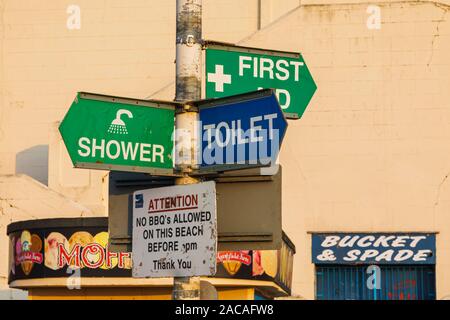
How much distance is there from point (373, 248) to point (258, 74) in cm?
2398

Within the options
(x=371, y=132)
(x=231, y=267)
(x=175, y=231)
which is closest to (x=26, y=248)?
(x=231, y=267)

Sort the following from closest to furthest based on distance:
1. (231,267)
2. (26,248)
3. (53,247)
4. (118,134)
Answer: (118,134)
(231,267)
(53,247)
(26,248)

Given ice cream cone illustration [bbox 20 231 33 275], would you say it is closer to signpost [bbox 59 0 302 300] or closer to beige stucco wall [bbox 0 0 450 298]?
beige stucco wall [bbox 0 0 450 298]

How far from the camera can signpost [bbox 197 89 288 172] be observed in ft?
30.7

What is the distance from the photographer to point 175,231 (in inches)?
390

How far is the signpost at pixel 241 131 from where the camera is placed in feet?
30.7

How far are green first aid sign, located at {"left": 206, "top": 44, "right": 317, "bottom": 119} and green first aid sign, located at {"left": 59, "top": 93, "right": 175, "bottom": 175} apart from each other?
28.8 inches

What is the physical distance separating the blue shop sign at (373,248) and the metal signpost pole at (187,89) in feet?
79.0

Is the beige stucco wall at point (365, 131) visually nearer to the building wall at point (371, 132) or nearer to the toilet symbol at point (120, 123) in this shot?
the building wall at point (371, 132)

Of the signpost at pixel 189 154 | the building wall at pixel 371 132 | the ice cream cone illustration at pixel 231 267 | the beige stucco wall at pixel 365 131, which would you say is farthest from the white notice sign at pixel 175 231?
the building wall at pixel 371 132

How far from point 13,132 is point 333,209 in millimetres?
12612

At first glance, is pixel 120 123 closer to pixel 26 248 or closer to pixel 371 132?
pixel 26 248

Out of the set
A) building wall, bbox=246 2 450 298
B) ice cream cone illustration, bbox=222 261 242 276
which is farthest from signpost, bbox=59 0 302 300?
building wall, bbox=246 2 450 298
